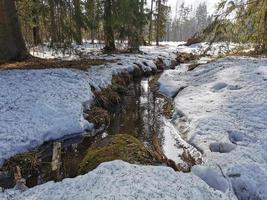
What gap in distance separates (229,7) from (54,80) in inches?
299

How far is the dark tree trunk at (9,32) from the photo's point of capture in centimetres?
1115

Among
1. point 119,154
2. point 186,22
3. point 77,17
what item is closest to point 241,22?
point 77,17

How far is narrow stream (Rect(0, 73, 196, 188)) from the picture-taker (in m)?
5.72

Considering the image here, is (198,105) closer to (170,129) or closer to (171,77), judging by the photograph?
(170,129)

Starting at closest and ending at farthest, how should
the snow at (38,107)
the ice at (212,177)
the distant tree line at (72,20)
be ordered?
the ice at (212,177) → the snow at (38,107) → the distant tree line at (72,20)

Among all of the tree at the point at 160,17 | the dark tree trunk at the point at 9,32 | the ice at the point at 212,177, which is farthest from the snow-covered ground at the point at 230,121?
the tree at the point at 160,17

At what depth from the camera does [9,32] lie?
11.3 m

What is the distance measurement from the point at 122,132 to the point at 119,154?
2.88 m

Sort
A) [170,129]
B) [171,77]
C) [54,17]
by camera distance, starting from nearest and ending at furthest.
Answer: [170,129], [54,17], [171,77]

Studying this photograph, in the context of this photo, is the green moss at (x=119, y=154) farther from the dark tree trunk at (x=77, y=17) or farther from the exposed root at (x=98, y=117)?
the dark tree trunk at (x=77, y=17)

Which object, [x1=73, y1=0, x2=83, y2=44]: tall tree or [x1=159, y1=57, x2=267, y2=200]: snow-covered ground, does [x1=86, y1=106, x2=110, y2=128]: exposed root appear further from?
[x1=73, y1=0, x2=83, y2=44]: tall tree

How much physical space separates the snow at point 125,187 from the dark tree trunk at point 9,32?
306 inches

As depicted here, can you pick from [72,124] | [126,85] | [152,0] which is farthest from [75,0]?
[152,0]

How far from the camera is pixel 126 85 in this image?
1323 centimetres
